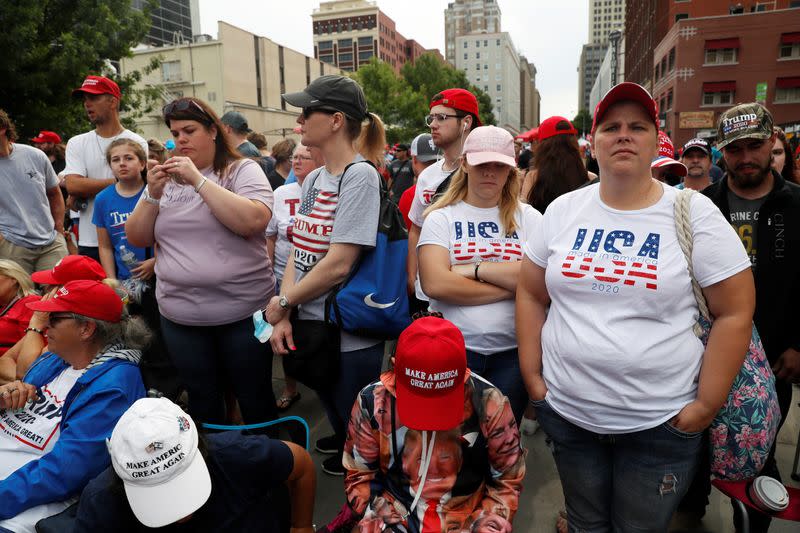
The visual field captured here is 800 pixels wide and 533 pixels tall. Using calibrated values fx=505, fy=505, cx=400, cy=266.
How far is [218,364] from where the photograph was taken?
8.71ft

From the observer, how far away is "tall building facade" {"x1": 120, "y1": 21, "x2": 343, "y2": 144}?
42.0 meters

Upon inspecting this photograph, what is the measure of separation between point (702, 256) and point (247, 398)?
2.21 metres

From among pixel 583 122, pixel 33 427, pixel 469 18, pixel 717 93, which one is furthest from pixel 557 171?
pixel 469 18

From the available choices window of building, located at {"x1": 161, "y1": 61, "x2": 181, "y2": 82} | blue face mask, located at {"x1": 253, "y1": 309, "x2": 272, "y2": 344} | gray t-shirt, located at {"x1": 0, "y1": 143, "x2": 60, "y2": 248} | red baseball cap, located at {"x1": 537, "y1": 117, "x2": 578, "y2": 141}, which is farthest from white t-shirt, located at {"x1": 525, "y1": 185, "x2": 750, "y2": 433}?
window of building, located at {"x1": 161, "y1": 61, "x2": 181, "y2": 82}

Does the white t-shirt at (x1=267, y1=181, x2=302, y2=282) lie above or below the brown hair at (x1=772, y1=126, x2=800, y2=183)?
below

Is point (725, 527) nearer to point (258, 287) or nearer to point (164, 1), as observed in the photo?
point (258, 287)

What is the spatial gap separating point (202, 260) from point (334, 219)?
0.71 m

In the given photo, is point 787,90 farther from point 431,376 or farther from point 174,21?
point 174,21

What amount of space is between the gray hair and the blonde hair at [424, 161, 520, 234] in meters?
1.47

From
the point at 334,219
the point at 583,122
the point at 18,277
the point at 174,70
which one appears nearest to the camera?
the point at 334,219

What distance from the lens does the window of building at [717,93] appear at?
125ft

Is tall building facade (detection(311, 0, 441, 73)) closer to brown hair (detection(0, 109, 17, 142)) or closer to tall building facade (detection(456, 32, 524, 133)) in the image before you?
tall building facade (detection(456, 32, 524, 133))

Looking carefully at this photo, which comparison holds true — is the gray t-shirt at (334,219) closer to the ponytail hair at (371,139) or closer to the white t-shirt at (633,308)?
the ponytail hair at (371,139)

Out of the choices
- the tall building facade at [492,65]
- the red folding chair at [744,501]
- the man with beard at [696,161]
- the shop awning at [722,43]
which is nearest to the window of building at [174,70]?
the shop awning at [722,43]
